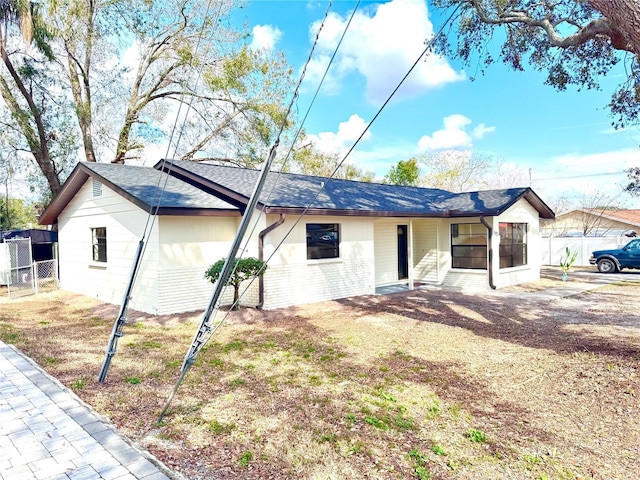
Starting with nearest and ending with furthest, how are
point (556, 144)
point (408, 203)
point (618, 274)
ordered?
point (408, 203), point (618, 274), point (556, 144)

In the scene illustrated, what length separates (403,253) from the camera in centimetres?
1407

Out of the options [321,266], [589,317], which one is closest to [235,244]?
[321,266]

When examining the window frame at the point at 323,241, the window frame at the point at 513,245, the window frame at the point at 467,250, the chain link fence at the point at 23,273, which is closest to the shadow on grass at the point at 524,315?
the window frame at the point at 323,241

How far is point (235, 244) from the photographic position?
3.43 meters

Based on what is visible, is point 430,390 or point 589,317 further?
point 589,317

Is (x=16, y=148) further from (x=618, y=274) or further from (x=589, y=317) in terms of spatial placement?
(x=618, y=274)

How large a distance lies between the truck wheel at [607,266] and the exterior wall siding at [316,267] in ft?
39.2

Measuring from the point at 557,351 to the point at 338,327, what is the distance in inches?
145

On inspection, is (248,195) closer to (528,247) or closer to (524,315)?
(524,315)

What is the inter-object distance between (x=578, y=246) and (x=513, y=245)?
9.63m

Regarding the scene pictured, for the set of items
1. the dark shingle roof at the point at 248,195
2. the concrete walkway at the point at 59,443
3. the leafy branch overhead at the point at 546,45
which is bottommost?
the concrete walkway at the point at 59,443

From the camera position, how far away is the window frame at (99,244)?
1104 cm

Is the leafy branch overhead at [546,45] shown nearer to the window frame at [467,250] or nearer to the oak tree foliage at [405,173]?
the window frame at [467,250]

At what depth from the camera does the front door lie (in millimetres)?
14000
